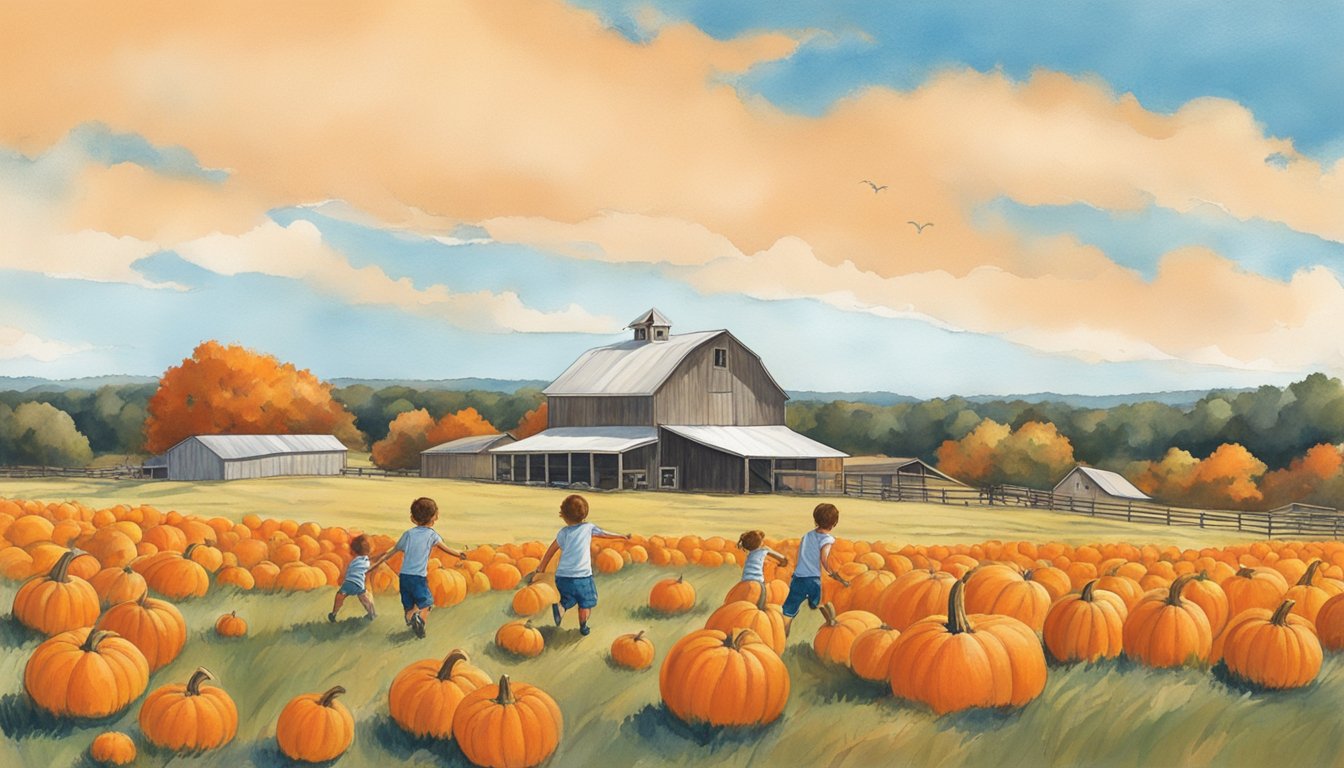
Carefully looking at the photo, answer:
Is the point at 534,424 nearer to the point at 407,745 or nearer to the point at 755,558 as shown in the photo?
the point at 755,558

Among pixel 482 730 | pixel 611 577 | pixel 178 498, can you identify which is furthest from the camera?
pixel 178 498

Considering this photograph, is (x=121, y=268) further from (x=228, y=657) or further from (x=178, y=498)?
(x=228, y=657)

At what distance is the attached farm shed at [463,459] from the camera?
51.9 metres

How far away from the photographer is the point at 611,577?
454 inches

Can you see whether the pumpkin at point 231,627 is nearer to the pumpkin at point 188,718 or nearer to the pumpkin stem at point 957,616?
the pumpkin at point 188,718

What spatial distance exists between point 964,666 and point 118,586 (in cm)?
677

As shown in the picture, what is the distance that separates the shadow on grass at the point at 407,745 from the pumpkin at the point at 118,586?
3.30 meters

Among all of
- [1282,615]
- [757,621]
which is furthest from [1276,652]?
[757,621]

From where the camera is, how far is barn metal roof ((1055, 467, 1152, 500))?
51000 millimetres

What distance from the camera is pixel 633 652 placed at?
769 centimetres

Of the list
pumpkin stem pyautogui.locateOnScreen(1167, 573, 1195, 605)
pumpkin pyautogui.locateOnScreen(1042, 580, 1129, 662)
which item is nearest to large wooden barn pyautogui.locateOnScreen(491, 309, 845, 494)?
pumpkin pyautogui.locateOnScreen(1042, 580, 1129, 662)

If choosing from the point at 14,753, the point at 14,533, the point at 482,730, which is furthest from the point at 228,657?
the point at 14,533

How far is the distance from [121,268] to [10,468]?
32870mm

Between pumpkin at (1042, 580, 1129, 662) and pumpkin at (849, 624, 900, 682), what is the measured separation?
1.10 metres
